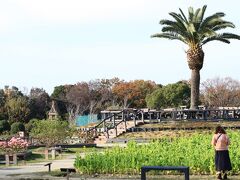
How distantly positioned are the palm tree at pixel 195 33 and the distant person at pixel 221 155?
32049 millimetres

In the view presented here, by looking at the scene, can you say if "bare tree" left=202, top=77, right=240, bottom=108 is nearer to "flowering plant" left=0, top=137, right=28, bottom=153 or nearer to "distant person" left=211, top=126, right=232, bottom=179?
"flowering plant" left=0, top=137, right=28, bottom=153

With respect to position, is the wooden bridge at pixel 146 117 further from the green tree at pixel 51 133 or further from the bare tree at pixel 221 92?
the bare tree at pixel 221 92

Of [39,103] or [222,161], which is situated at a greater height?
[39,103]

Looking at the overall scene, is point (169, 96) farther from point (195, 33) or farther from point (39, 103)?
point (195, 33)

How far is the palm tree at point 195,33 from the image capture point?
165 feet

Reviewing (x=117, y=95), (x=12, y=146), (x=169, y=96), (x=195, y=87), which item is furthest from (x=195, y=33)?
(x=117, y=95)

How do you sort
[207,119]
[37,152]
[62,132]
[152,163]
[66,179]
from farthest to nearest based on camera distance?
Answer: [207,119] < [62,132] < [37,152] < [152,163] < [66,179]

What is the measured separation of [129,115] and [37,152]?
1829 cm

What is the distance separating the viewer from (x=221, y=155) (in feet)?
58.0

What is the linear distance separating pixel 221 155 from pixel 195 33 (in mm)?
33336

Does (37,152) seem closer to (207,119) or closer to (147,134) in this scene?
(147,134)

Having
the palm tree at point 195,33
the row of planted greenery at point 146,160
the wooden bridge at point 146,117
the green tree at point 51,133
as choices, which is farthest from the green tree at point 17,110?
the row of planted greenery at point 146,160

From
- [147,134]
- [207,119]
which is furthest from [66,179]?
[207,119]

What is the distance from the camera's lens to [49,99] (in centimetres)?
9706
